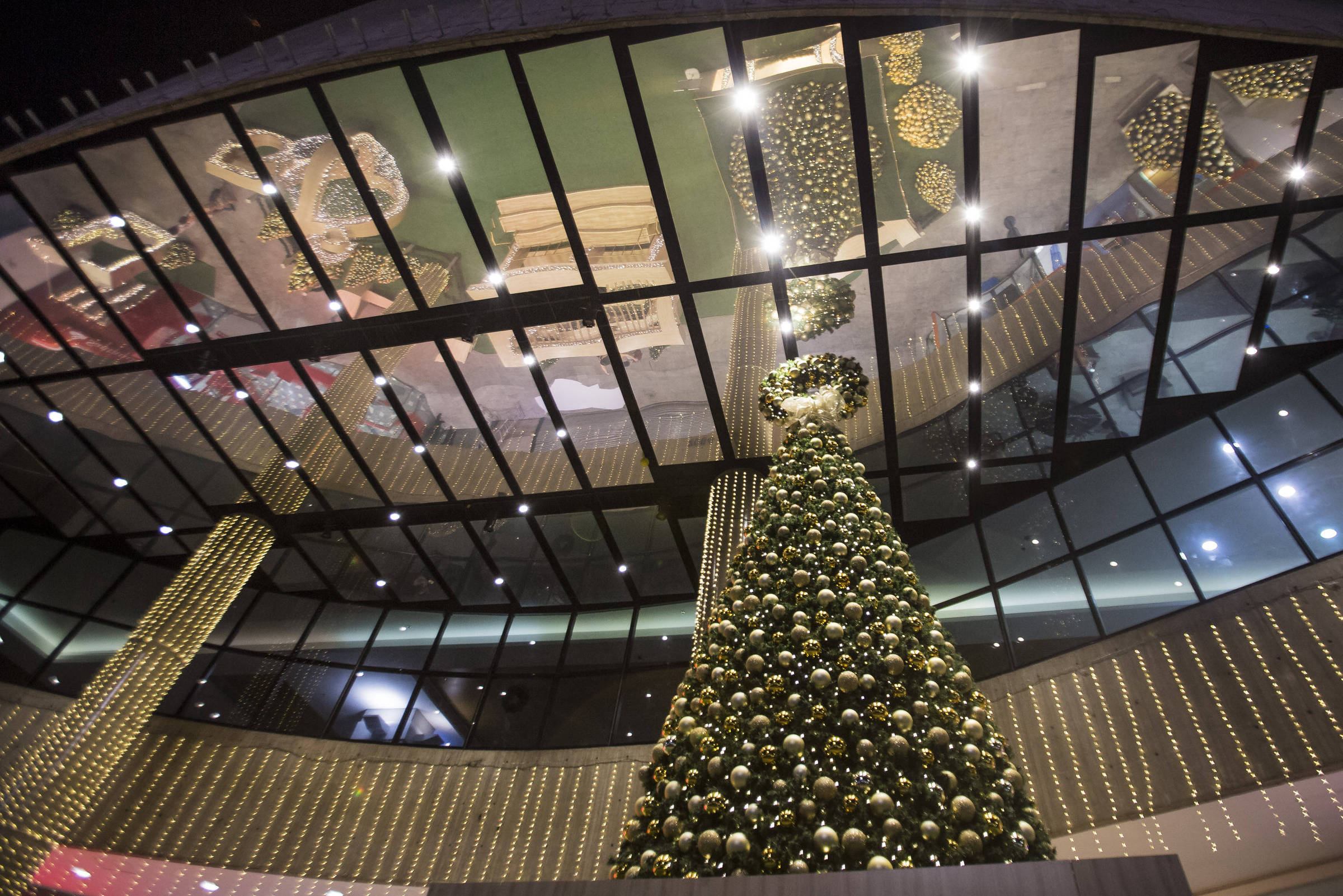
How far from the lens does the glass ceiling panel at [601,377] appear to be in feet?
23.0

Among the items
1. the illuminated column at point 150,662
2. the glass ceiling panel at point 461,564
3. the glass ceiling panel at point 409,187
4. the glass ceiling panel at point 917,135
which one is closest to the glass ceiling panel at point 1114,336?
the glass ceiling panel at point 917,135

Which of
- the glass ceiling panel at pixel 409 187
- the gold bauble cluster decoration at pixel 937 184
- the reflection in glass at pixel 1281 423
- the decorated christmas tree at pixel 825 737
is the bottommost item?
the decorated christmas tree at pixel 825 737

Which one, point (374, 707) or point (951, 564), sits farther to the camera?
A: point (374, 707)

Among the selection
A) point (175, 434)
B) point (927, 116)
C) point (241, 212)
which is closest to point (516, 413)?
point (241, 212)

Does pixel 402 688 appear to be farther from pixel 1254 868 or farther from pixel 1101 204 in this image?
pixel 1101 204

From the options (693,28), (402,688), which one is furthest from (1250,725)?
(402,688)

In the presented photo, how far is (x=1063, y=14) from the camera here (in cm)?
466

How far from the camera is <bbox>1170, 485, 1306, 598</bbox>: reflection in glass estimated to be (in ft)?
19.0

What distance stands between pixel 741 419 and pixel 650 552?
247cm

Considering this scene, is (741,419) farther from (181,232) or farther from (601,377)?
(181,232)

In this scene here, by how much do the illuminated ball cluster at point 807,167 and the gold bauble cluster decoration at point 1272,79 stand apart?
276 cm

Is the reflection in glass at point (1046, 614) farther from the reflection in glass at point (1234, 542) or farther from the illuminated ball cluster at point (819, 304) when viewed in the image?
the illuminated ball cluster at point (819, 304)

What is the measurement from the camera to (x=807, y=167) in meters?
5.95

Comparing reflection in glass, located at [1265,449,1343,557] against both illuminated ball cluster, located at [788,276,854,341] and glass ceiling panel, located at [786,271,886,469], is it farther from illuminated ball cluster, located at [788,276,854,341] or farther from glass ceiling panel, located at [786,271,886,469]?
illuminated ball cluster, located at [788,276,854,341]
